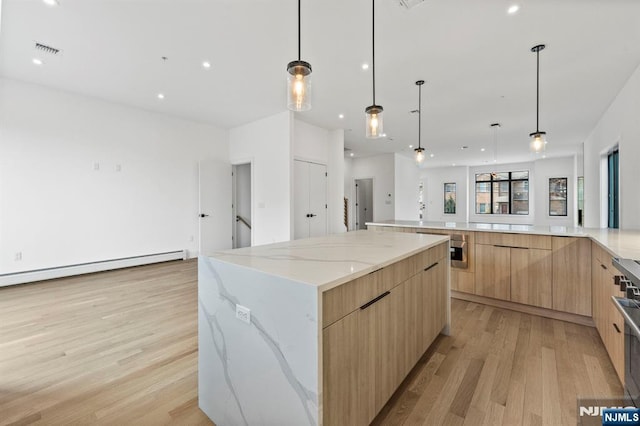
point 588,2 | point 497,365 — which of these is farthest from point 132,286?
point 588,2

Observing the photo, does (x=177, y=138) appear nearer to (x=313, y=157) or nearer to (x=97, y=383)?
(x=313, y=157)

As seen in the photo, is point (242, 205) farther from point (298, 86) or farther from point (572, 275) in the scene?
point (572, 275)

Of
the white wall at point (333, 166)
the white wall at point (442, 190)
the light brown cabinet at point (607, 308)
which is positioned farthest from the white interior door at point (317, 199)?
the white wall at point (442, 190)

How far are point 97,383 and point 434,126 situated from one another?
6561mm

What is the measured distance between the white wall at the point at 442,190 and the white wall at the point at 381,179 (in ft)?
12.6

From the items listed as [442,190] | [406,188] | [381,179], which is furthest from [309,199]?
[442,190]

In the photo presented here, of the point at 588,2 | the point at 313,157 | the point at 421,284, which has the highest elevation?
the point at 588,2

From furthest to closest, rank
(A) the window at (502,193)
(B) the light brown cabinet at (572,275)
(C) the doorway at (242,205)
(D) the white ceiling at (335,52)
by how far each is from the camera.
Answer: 1. (A) the window at (502,193)
2. (C) the doorway at (242,205)
3. (B) the light brown cabinet at (572,275)
4. (D) the white ceiling at (335,52)

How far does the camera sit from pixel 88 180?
4539 mm

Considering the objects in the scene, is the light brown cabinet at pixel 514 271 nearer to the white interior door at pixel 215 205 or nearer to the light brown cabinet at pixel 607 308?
the light brown cabinet at pixel 607 308

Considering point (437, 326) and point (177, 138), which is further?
point (177, 138)

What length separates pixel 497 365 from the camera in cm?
201

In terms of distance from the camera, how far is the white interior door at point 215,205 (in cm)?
584

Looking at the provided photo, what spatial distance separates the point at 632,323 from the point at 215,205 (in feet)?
20.0
